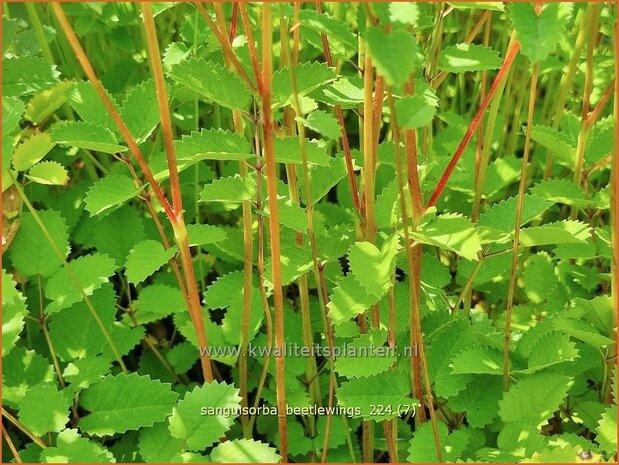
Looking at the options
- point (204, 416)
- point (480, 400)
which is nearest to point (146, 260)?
point (204, 416)

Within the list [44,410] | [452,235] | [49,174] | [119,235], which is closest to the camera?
[452,235]

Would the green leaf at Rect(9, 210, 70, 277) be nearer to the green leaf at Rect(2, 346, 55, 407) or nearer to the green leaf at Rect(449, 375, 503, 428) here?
the green leaf at Rect(2, 346, 55, 407)

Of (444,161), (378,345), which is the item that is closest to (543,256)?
(444,161)

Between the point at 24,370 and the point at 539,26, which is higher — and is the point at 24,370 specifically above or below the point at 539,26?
below

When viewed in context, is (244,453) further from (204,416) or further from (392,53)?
(392,53)

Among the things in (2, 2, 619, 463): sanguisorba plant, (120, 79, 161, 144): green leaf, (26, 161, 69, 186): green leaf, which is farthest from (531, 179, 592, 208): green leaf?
(26, 161, 69, 186): green leaf

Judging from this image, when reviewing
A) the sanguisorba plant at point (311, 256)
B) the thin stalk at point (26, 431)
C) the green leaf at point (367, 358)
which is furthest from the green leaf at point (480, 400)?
the thin stalk at point (26, 431)
